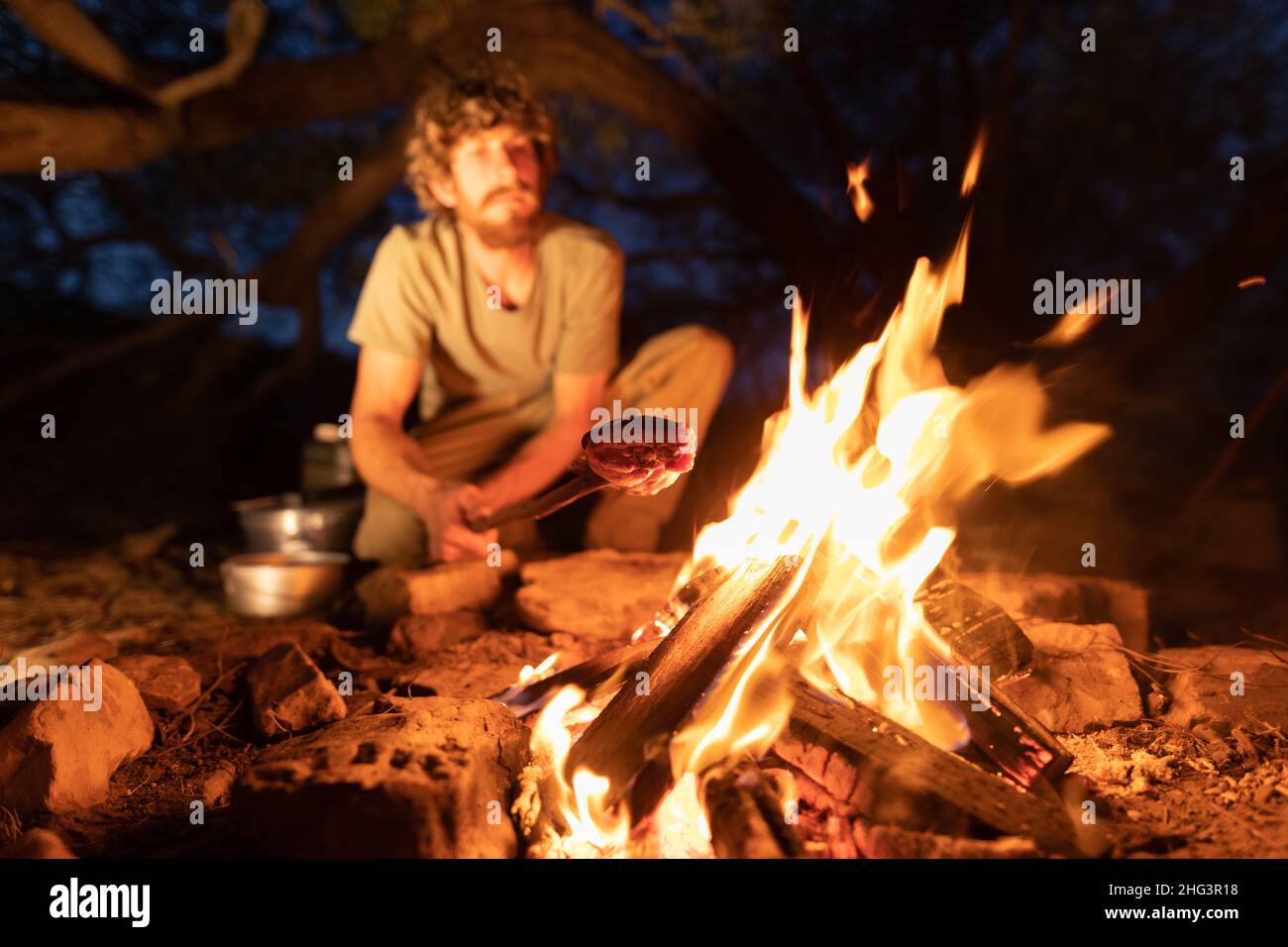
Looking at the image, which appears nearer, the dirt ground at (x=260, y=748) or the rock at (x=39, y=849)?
the rock at (x=39, y=849)

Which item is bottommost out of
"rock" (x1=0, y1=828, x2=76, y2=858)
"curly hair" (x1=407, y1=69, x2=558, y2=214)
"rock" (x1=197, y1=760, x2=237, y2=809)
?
"rock" (x1=197, y1=760, x2=237, y2=809)

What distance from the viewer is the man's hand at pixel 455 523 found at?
3356 millimetres

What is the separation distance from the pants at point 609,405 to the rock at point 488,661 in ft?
4.54

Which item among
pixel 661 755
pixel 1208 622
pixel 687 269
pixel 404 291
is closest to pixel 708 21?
pixel 687 269

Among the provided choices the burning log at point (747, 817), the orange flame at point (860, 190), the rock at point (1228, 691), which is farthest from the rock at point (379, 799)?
the orange flame at point (860, 190)

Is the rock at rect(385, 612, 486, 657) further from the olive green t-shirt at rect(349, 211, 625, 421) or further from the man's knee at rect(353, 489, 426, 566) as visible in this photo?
the olive green t-shirt at rect(349, 211, 625, 421)

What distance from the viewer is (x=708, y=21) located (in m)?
5.50

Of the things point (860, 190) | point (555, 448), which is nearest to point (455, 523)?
point (555, 448)

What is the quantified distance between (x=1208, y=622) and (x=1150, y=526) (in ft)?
3.84

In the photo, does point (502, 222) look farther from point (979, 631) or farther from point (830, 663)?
point (979, 631)

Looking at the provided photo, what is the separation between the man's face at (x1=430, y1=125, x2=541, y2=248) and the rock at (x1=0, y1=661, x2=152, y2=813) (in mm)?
2580

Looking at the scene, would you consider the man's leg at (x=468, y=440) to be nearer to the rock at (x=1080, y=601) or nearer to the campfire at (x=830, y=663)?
Result: the campfire at (x=830, y=663)

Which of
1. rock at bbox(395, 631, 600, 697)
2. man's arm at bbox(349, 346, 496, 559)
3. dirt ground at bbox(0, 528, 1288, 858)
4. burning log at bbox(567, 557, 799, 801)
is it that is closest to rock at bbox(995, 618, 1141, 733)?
dirt ground at bbox(0, 528, 1288, 858)

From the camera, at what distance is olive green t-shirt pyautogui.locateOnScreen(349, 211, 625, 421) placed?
3.95 m
